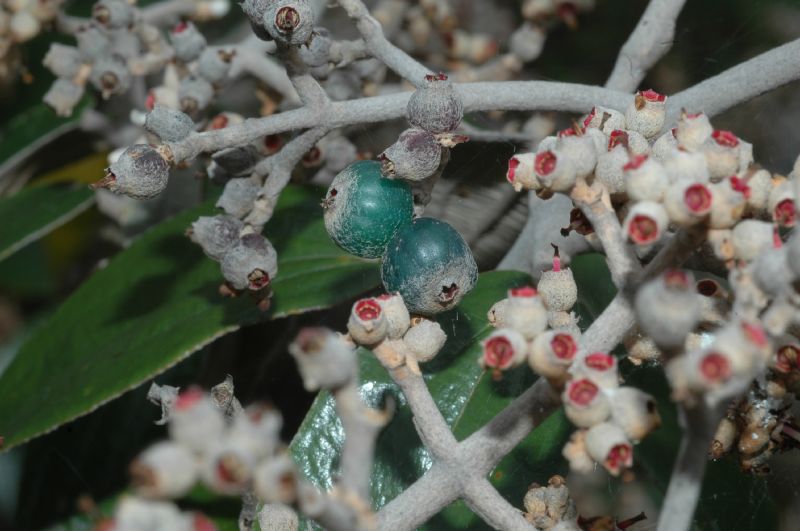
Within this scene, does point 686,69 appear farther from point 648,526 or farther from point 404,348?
point 404,348

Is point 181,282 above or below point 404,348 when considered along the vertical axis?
below

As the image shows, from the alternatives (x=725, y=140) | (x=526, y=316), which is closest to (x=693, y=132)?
(x=725, y=140)

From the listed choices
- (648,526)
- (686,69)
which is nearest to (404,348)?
(648,526)

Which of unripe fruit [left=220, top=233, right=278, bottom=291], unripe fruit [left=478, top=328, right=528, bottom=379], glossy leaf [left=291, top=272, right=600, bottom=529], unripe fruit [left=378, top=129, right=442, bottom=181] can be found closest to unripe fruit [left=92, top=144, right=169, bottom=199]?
unripe fruit [left=220, top=233, right=278, bottom=291]

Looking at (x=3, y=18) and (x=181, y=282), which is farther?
(x=3, y=18)

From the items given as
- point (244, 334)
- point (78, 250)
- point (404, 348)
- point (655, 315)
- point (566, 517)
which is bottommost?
point (78, 250)

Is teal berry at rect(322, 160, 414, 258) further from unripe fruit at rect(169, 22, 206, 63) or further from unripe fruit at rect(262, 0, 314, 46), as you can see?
unripe fruit at rect(169, 22, 206, 63)
